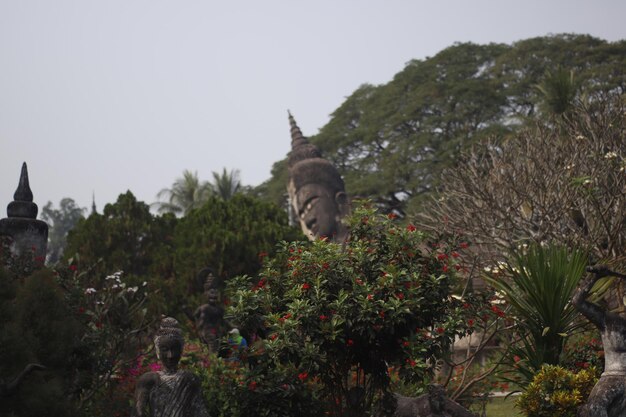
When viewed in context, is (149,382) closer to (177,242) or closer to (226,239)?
(226,239)

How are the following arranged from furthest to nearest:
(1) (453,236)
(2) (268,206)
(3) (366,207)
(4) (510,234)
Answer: (2) (268,206), (4) (510,234), (3) (366,207), (1) (453,236)

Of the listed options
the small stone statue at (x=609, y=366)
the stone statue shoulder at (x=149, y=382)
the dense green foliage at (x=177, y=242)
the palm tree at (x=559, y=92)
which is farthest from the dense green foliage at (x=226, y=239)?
the stone statue shoulder at (x=149, y=382)

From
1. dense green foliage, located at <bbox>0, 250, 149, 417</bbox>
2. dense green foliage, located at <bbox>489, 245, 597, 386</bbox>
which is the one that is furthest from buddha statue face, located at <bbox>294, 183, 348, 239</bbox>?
dense green foliage, located at <bbox>0, 250, 149, 417</bbox>

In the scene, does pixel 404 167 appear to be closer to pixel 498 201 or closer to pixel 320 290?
pixel 498 201

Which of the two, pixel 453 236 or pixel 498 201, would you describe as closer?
pixel 453 236

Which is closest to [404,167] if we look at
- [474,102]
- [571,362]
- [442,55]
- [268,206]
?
[474,102]

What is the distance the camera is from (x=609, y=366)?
8453mm

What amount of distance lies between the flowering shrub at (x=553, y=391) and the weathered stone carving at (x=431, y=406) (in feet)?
2.95

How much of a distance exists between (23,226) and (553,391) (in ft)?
27.1

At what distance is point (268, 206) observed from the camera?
84.5 ft

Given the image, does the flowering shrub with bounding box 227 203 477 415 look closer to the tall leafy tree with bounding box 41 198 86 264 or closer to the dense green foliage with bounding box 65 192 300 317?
the dense green foliage with bounding box 65 192 300 317

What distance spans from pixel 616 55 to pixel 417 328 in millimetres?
30168

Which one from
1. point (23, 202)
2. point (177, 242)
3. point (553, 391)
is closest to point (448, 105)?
point (177, 242)

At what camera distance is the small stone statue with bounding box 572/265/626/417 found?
819cm
